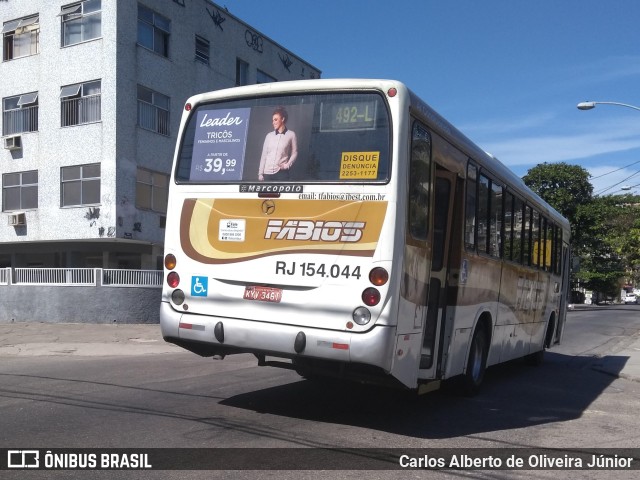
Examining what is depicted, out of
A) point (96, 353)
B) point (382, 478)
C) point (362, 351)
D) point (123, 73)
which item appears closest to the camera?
point (382, 478)

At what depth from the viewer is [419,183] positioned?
7109mm

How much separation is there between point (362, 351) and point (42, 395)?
4473 mm

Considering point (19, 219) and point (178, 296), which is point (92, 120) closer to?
point (19, 219)

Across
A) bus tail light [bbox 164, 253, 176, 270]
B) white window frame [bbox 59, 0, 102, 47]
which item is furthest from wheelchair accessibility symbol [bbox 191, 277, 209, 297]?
white window frame [bbox 59, 0, 102, 47]

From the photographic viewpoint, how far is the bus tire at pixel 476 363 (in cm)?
929

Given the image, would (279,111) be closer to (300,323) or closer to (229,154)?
(229,154)

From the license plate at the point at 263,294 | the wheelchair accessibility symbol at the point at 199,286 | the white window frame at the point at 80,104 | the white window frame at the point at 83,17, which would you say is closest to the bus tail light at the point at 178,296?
the wheelchair accessibility symbol at the point at 199,286

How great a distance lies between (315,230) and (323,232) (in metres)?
→ 0.09

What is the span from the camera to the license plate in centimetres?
693

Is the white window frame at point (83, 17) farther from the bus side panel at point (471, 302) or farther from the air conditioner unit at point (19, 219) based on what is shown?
the bus side panel at point (471, 302)

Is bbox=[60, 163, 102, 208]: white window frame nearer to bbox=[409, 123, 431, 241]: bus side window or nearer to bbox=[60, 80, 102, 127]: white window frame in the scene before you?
bbox=[60, 80, 102, 127]: white window frame

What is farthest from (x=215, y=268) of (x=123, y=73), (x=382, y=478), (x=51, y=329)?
(x=123, y=73)

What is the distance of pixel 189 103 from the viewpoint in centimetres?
800

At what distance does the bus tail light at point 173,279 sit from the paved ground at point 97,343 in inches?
308
